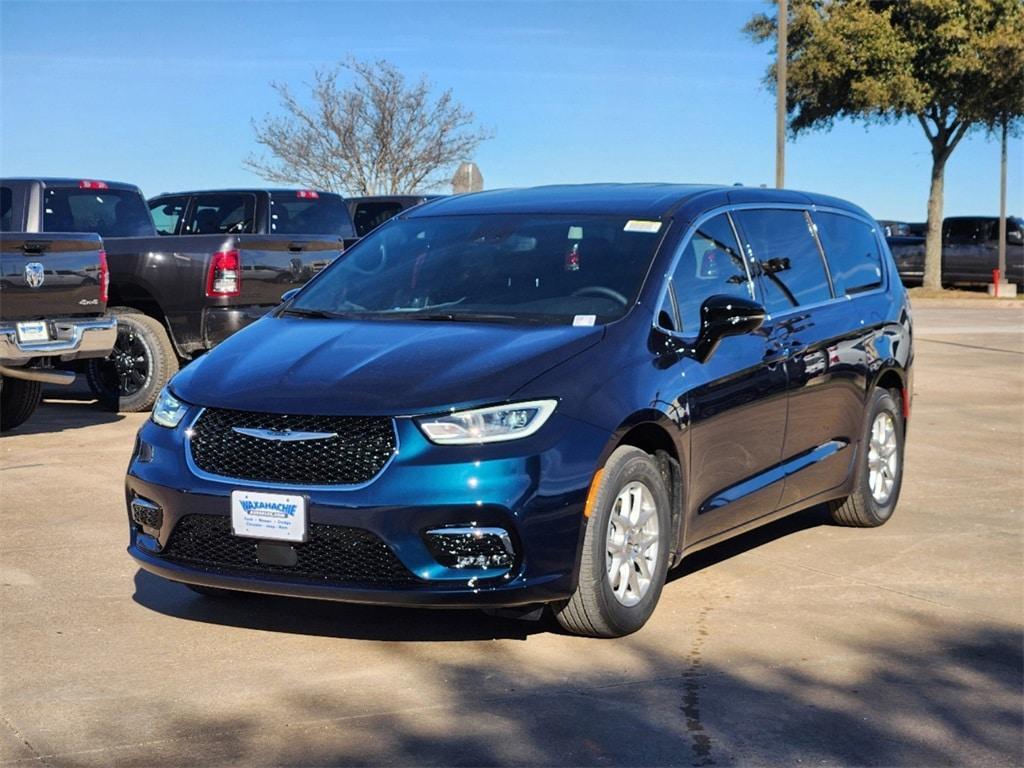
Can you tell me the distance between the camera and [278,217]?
53.1 feet

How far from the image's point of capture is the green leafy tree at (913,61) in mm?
34188

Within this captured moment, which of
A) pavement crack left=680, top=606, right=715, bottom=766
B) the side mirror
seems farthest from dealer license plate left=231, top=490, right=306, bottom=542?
the side mirror

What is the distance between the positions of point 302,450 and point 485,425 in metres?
0.65

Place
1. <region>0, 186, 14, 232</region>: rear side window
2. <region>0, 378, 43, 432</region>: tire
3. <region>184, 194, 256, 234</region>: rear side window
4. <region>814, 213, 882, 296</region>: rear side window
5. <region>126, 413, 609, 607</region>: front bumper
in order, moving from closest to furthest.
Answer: <region>126, 413, 609, 607</region>: front bumper → <region>814, 213, 882, 296</region>: rear side window → <region>0, 378, 43, 432</region>: tire → <region>0, 186, 14, 232</region>: rear side window → <region>184, 194, 256, 234</region>: rear side window

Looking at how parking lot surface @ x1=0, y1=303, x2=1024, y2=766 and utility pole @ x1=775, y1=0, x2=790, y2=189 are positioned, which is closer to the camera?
parking lot surface @ x1=0, y1=303, x2=1024, y2=766

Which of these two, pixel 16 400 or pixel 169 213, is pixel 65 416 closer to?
pixel 16 400

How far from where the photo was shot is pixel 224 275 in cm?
1300

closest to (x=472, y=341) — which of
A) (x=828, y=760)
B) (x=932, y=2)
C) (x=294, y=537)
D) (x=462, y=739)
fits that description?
(x=294, y=537)

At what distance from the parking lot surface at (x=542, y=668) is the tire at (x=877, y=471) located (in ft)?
0.40

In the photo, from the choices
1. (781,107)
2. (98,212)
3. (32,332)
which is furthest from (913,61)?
(32,332)

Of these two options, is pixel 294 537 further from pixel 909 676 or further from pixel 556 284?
pixel 909 676

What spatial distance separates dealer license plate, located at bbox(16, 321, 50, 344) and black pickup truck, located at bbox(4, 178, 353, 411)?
214 centimetres

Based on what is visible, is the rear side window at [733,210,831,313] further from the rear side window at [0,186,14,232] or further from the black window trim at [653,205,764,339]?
the rear side window at [0,186,14,232]

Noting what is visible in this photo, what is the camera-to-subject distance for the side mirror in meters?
6.25
